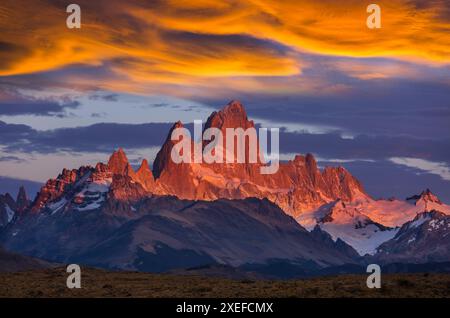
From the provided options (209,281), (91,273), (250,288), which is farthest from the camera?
(91,273)

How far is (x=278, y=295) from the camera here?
10488cm

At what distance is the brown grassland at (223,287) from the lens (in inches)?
4151

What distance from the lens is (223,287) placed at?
114 meters

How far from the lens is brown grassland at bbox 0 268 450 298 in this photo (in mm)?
105438
